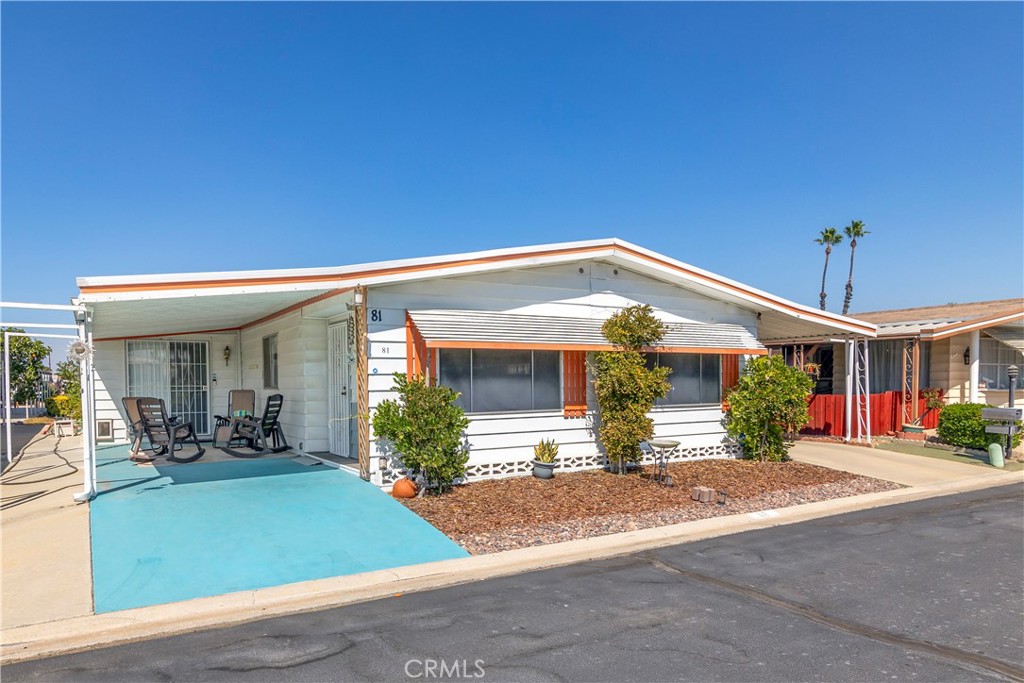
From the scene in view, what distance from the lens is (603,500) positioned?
322 inches

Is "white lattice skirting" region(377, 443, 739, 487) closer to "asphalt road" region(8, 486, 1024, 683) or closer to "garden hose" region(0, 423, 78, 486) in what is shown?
"asphalt road" region(8, 486, 1024, 683)

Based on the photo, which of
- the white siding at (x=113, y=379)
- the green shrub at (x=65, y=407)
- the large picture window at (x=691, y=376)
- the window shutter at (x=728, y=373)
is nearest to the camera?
the large picture window at (x=691, y=376)

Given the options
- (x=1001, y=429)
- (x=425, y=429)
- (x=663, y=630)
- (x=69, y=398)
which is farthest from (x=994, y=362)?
(x=69, y=398)

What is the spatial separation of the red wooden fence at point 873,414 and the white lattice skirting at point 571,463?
16.8 ft

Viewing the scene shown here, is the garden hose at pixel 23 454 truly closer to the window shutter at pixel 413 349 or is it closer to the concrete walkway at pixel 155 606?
the concrete walkway at pixel 155 606

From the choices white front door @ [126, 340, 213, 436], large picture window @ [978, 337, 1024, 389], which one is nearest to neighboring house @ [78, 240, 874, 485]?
white front door @ [126, 340, 213, 436]

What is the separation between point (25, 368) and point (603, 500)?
25.3 m

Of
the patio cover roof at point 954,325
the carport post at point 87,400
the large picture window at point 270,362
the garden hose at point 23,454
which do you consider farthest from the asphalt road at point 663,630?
the patio cover roof at point 954,325

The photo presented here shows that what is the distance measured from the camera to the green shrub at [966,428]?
1271cm

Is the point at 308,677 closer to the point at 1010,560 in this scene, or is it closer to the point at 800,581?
the point at 800,581

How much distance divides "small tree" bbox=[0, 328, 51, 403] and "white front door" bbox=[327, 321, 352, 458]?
62.7 ft

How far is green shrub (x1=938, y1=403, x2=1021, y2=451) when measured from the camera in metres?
12.7

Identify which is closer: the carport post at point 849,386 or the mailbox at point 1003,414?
the mailbox at point 1003,414

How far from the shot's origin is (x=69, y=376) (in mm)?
20234
